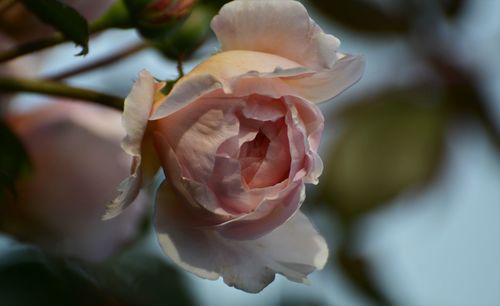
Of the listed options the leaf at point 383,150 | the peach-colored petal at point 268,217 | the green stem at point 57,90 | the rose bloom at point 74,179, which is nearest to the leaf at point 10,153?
the green stem at point 57,90

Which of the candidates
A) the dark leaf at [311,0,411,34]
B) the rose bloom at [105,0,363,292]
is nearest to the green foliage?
the rose bloom at [105,0,363,292]

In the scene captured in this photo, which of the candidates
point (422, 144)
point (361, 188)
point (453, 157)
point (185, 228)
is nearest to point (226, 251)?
point (185, 228)

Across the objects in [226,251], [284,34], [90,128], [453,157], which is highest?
[284,34]

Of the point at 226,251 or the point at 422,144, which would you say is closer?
the point at 226,251

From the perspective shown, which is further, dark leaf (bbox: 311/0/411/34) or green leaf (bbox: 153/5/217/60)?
dark leaf (bbox: 311/0/411/34)

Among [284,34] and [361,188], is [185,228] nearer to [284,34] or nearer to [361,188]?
[284,34]

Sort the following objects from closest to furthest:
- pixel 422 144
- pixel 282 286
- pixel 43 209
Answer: pixel 43 209
pixel 282 286
pixel 422 144

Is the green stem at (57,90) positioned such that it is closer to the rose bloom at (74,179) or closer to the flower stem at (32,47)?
the flower stem at (32,47)

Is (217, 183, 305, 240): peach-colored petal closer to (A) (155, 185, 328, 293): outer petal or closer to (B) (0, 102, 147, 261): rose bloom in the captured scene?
(A) (155, 185, 328, 293): outer petal
